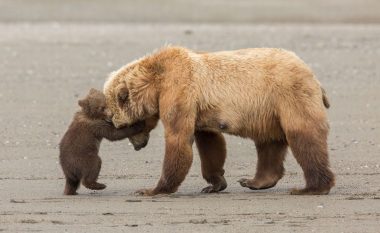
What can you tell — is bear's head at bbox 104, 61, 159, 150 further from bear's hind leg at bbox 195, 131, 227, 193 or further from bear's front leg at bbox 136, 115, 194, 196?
bear's hind leg at bbox 195, 131, 227, 193

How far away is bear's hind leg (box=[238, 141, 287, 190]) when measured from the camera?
10945 millimetres

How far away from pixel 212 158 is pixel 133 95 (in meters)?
0.93

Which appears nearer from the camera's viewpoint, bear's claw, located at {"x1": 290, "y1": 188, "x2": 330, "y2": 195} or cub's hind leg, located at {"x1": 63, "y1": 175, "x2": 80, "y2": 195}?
bear's claw, located at {"x1": 290, "y1": 188, "x2": 330, "y2": 195}

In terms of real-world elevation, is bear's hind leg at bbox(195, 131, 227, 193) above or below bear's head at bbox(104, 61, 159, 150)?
below

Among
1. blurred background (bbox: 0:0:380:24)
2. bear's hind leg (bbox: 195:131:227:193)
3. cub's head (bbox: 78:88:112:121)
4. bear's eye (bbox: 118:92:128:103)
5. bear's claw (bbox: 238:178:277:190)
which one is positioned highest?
bear's eye (bbox: 118:92:128:103)

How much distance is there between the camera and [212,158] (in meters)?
11.0

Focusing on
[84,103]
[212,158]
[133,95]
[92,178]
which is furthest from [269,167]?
[84,103]

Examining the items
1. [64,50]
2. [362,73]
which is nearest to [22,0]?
[64,50]

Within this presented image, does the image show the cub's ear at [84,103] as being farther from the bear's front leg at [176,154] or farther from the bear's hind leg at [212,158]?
the bear's hind leg at [212,158]

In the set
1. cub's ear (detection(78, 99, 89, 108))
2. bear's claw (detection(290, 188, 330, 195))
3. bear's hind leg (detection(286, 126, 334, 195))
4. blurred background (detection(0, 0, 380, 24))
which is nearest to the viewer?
bear's hind leg (detection(286, 126, 334, 195))

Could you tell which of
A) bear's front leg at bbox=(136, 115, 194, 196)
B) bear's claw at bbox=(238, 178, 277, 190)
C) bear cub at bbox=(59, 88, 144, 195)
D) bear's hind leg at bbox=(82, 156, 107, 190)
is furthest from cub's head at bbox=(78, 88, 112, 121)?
bear's claw at bbox=(238, 178, 277, 190)

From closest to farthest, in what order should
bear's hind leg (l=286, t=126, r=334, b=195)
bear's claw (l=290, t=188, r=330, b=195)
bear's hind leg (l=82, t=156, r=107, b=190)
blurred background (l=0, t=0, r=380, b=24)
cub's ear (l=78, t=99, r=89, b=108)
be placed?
bear's hind leg (l=286, t=126, r=334, b=195) → bear's claw (l=290, t=188, r=330, b=195) → bear's hind leg (l=82, t=156, r=107, b=190) → cub's ear (l=78, t=99, r=89, b=108) → blurred background (l=0, t=0, r=380, b=24)

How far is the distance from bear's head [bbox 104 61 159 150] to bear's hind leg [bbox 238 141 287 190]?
3.31 feet

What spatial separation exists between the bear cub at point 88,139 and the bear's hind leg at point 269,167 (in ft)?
3.62
